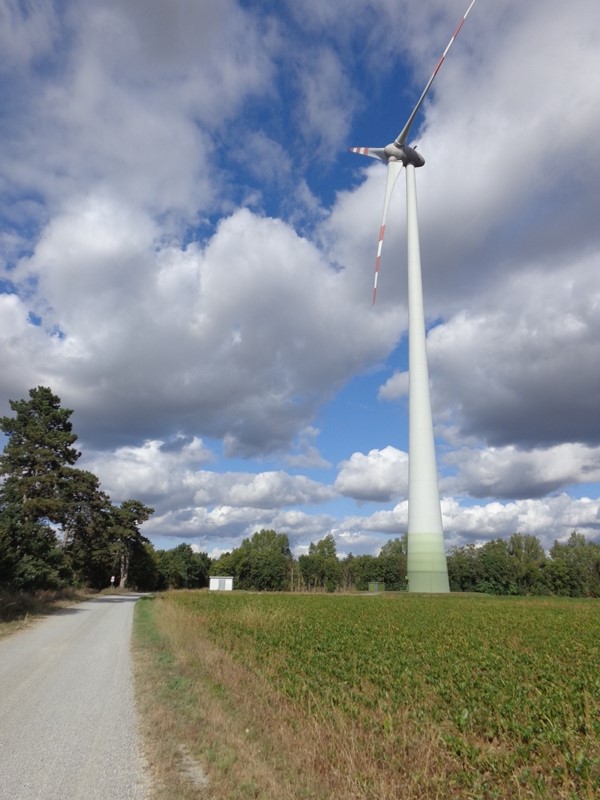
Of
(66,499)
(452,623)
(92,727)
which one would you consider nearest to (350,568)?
Result: (66,499)

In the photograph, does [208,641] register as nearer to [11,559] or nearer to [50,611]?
[11,559]

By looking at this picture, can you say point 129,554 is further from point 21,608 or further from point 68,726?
point 68,726

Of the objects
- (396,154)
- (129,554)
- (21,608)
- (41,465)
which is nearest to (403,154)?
(396,154)

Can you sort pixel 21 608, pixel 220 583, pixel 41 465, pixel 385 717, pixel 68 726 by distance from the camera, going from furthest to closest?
pixel 220 583 → pixel 41 465 → pixel 21 608 → pixel 68 726 → pixel 385 717

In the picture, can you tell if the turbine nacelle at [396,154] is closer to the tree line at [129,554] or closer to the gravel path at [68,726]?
the tree line at [129,554]

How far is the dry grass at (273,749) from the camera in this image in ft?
20.4

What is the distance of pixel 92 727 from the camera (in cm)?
884

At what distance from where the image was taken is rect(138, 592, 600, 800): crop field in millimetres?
6434

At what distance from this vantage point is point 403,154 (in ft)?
186

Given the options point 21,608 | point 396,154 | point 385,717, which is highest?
point 396,154

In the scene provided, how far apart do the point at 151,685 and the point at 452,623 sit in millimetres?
19101

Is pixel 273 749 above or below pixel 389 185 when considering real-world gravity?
below

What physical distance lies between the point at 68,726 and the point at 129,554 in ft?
323

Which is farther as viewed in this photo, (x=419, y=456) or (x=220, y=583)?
(x=220, y=583)
